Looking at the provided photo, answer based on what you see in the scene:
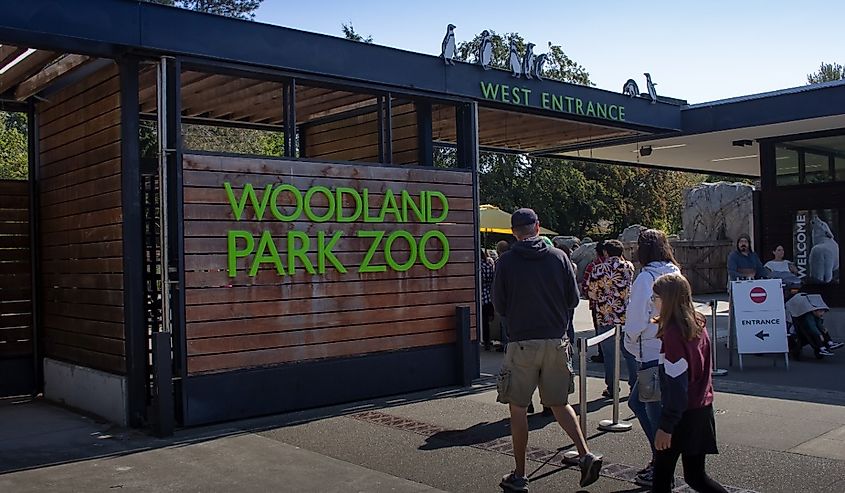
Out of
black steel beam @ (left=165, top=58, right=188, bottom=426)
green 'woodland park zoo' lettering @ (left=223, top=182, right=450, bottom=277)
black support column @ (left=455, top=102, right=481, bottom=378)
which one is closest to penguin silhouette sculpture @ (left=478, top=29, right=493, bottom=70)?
black support column @ (left=455, top=102, right=481, bottom=378)

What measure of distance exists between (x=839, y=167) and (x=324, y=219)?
8.50m

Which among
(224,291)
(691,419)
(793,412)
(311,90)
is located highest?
(311,90)

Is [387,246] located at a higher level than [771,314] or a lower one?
higher

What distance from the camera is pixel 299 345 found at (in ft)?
27.1

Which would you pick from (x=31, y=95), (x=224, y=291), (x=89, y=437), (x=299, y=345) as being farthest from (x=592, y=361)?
(x=31, y=95)

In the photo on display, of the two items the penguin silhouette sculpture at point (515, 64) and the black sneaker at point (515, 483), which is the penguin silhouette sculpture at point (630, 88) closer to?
the penguin silhouette sculpture at point (515, 64)

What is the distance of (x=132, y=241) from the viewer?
24.7 feet

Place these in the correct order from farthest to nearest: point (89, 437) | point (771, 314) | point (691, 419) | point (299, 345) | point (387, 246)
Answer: point (771, 314)
point (387, 246)
point (299, 345)
point (89, 437)
point (691, 419)

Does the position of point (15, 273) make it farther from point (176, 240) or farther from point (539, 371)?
point (539, 371)

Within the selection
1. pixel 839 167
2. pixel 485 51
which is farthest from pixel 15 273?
pixel 839 167

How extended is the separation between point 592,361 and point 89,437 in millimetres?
6577

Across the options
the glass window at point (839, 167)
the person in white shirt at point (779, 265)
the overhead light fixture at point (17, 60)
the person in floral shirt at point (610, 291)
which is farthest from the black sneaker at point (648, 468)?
the glass window at point (839, 167)

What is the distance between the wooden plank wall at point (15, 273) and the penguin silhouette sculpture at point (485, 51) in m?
5.30

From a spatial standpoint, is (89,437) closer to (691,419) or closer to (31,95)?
(31,95)
